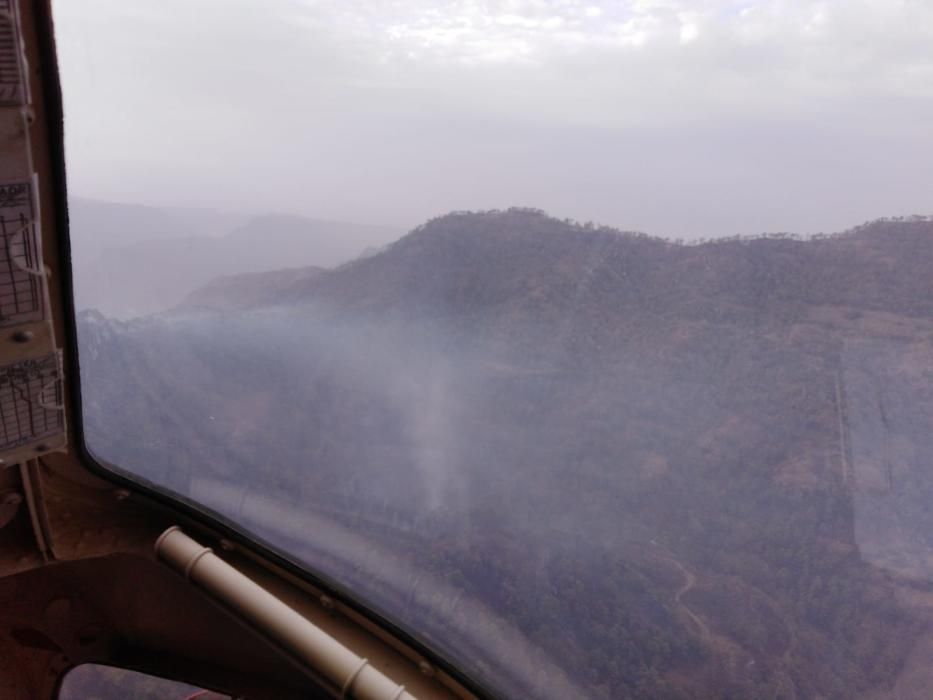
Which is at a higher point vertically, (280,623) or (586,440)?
(280,623)

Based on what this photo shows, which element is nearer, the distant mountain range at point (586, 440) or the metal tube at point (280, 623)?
the metal tube at point (280, 623)

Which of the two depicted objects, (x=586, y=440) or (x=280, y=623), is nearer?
(x=280, y=623)

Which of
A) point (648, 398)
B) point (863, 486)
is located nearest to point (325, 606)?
point (863, 486)

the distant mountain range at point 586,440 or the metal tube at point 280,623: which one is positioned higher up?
the metal tube at point 280,623
